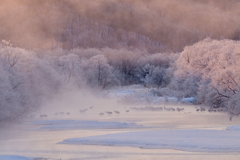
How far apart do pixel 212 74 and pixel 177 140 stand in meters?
30.1

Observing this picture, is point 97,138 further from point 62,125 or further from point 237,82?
point 237,82

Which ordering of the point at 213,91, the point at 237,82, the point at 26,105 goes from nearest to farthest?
the point at 26,105, the point at 237,82, the point at 213,91

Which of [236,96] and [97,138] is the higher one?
[236,96]

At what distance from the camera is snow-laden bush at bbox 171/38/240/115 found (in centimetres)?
4197

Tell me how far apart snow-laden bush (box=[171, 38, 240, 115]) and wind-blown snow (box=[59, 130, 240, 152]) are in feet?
46.6

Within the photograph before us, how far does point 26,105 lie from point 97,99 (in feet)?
117

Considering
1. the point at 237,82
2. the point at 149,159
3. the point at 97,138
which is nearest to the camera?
the point at 149,159

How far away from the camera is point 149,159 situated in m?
18.1

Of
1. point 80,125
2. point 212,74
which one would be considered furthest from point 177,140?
point 212,74

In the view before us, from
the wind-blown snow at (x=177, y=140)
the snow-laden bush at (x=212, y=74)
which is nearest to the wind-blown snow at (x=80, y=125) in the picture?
the wind-blown snow at (x=177, y=140)

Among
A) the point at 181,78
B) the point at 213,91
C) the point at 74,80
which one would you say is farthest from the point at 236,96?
the point at 74,80

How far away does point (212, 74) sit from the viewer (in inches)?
1994

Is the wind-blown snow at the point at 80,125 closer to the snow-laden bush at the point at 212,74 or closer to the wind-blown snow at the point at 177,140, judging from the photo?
the wind-blown snow at the point at 177,140

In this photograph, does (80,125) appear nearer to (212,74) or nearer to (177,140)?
(177,140)
